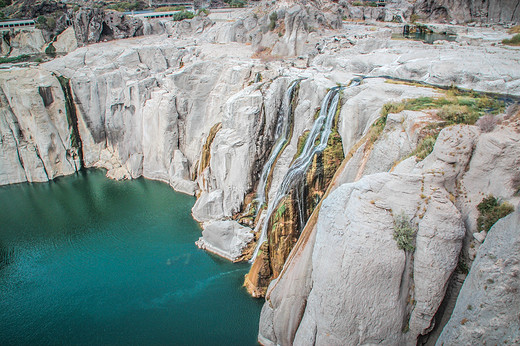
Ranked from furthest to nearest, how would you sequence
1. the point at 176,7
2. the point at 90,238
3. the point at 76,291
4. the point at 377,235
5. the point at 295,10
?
the point at 176,7
the point at 295,10
the point at 90,238
the point at 76,291
the point at 377,235

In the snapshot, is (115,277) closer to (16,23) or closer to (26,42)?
(26,42)

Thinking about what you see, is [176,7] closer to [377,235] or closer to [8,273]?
[8,273]

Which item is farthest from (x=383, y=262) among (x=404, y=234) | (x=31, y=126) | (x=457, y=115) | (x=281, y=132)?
(x=31, y=126)

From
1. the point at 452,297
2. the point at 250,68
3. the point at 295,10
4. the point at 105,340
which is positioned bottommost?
the point at 105,340

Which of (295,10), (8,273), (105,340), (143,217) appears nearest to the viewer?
(105,340)

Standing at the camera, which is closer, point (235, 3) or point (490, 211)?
point (490, 211)

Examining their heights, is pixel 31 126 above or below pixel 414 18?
below

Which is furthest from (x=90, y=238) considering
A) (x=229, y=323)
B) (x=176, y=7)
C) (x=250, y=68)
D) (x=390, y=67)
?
(x=176, y=7)
